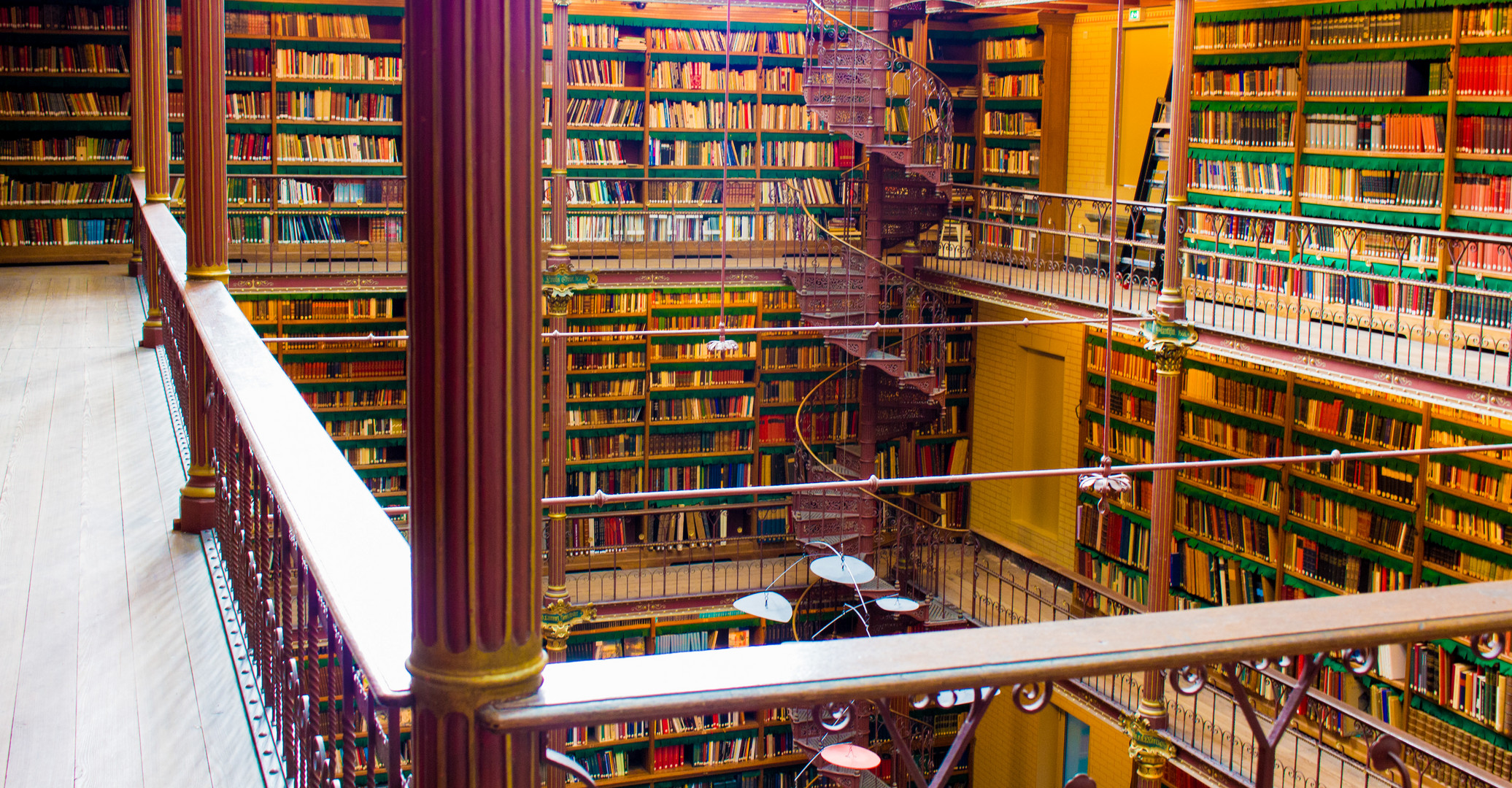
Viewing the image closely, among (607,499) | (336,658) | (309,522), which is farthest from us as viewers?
(607,499)

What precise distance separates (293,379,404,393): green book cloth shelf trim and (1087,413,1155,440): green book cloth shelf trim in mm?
5117

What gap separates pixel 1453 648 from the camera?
276 inches

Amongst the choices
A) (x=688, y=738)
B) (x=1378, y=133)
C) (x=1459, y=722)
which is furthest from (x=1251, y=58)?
(x=688, y=738)

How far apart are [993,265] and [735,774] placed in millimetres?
4211

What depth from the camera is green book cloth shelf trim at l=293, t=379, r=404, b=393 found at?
30.7ft

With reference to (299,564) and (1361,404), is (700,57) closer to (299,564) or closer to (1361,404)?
(1361,404)

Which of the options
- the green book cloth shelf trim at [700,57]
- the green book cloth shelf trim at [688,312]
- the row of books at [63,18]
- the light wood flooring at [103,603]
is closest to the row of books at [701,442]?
the green book cloth shelf trim at [688,312]

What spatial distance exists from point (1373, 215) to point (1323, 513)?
1.77 meters

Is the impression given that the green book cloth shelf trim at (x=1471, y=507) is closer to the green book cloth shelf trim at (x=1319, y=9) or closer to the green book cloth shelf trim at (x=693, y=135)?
the green book cloth shelf trim at (x=1319, y=9)

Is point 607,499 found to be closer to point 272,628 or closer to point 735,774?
point 272,628

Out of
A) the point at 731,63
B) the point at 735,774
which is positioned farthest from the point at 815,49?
the point at 735,774

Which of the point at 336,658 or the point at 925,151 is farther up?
the point at 925,151

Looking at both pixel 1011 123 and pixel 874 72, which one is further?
pixel 1011 123

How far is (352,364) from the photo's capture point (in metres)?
9.50
